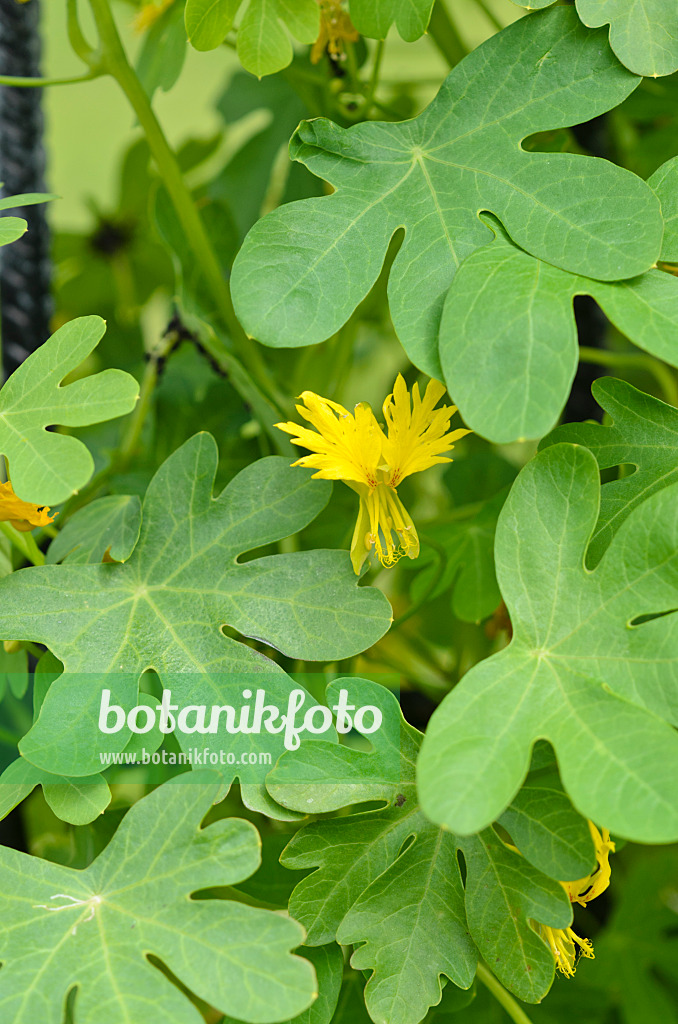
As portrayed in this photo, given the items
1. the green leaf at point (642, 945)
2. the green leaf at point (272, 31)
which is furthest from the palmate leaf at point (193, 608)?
the green leaf at point (642, 945)

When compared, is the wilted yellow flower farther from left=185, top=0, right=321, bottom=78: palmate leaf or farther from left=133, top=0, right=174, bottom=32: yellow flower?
left=133, top=0, right=174, bottom=32: yellow flower

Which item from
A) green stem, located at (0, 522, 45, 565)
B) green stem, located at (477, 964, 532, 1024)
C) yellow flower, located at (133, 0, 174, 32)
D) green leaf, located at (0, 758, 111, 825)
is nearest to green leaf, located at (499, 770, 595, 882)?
green stem, located at (477, 964, 532, 1024)

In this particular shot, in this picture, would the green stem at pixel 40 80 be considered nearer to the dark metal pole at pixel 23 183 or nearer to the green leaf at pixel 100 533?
the dark metal pole at pixel 23 183

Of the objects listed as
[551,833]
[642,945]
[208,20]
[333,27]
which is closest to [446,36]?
[333,27]

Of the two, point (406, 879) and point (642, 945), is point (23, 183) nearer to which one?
point (406, 879)

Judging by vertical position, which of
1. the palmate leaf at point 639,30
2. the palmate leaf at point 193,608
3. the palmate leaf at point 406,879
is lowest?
the palmate leaf at point 406,879

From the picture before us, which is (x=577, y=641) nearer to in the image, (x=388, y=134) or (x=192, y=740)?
(x=192, y=740)

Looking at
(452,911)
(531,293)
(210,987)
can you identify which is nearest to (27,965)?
(210,987)
